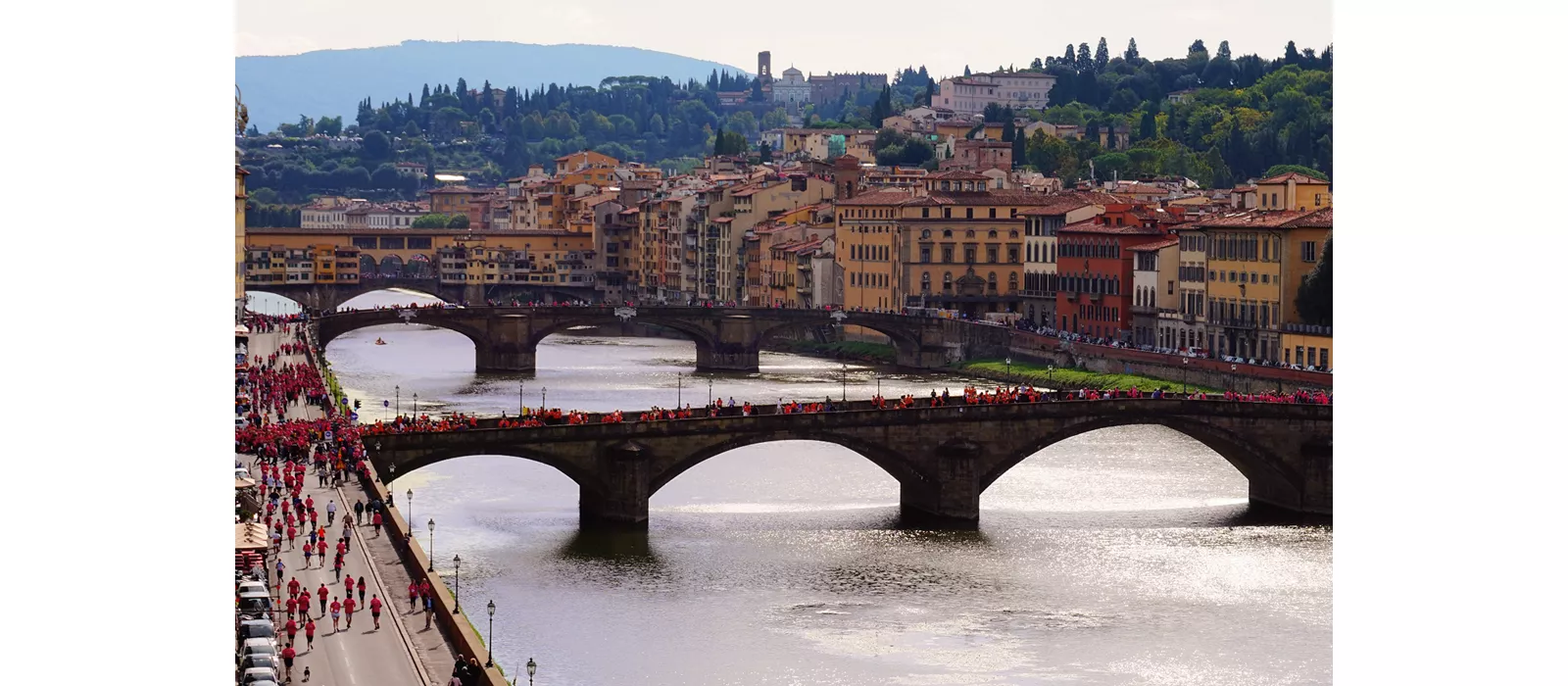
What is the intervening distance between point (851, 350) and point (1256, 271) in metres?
16.3

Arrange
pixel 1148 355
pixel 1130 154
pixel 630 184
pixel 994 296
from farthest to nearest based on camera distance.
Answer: pixel 630 184 < pixel 1130 154 < pixel 994 296 < pixel 1148 355

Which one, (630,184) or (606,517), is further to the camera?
(630,184)

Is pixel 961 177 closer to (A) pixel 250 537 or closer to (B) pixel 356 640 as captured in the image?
(B) pixel 356 640

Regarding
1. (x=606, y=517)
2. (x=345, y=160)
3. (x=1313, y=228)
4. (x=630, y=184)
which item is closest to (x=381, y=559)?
(x=606, y=517)

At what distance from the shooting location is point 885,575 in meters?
27.9

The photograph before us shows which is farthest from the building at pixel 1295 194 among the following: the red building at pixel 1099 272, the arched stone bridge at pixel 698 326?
the arched stone bridge at pixel 698 326

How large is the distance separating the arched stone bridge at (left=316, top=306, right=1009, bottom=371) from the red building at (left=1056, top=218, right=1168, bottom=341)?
244 cm

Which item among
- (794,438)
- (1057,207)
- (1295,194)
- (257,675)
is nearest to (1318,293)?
(1295,194)

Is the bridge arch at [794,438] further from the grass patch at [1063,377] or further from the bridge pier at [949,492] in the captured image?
the grass patch at [1063,377]

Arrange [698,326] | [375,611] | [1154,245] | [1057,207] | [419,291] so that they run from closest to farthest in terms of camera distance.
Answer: [375,611], [1154,245], [698,326], [1057,207], [419,291]

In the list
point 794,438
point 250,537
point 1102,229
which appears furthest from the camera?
point 1102,229
